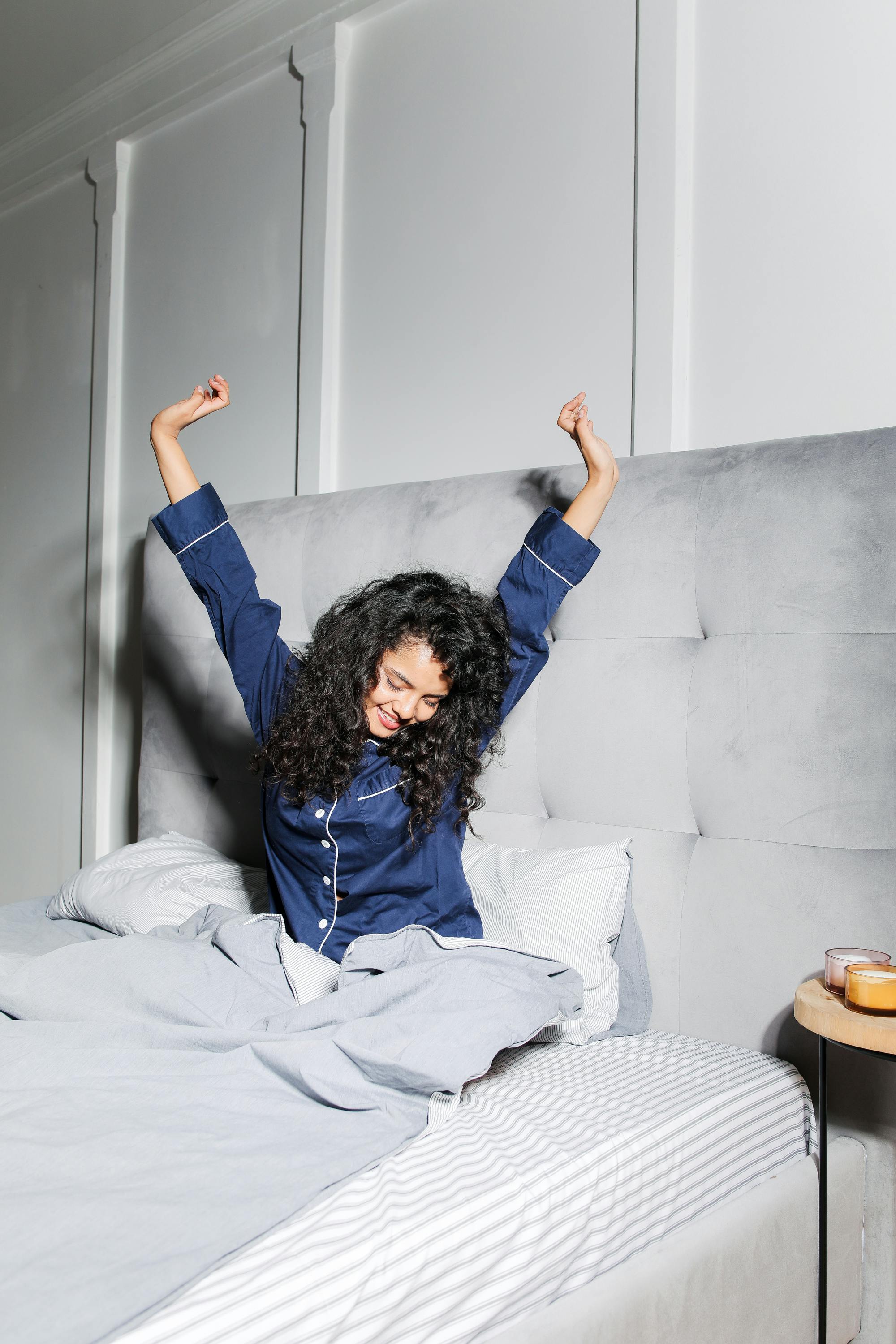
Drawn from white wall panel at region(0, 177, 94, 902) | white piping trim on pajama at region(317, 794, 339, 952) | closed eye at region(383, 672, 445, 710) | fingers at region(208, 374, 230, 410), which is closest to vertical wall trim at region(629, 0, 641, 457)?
closed eye at region(383, 672, 445, 710)

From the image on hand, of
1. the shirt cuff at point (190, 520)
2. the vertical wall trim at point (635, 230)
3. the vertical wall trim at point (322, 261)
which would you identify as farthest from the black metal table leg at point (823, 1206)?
the vertical wall trim at point (322, 261)

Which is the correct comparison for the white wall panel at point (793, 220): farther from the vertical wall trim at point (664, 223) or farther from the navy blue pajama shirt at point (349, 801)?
the navy blue pajama shirt at point (349, 801)

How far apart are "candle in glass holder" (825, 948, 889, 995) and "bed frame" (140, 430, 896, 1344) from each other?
0.30ft

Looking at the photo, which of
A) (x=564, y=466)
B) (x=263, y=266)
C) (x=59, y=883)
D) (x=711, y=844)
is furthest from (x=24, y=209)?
(x=711, y=844)

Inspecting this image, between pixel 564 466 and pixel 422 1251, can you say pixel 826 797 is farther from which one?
pixel 422 1251

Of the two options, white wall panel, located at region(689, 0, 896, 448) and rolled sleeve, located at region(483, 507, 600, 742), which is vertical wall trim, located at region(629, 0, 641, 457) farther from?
rolled sleeve, located at region(483, 507, 600, 742)

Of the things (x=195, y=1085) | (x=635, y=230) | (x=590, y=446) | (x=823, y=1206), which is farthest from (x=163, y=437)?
(x=823, y=1206)

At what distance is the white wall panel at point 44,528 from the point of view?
10.5 feet

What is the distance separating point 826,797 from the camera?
1.40 metres

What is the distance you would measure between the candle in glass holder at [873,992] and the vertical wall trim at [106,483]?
2.40 metres

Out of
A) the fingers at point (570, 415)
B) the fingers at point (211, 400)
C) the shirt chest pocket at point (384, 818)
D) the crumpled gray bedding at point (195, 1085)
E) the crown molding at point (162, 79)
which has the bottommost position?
the crumpled gray bedding at point (195, 1085)

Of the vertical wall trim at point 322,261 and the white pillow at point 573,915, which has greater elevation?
the vertical wall trim at point 322,261

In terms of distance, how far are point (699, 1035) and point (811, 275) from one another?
124 centimetres

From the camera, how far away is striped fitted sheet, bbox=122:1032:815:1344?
81cm
